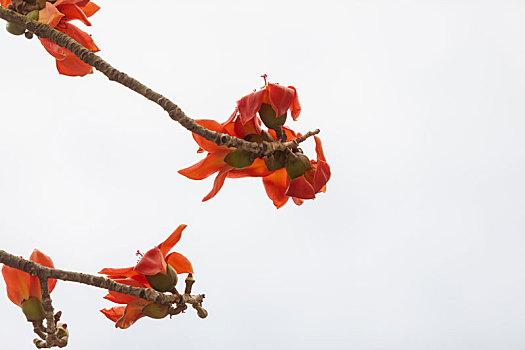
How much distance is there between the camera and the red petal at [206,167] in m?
0.35

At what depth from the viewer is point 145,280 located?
35 centimetres

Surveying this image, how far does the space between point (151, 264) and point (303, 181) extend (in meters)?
0.10

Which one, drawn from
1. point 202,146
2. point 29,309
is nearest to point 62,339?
point 29,309

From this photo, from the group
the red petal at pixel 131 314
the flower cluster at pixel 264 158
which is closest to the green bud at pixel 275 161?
the flower cluster at pixel 264 158

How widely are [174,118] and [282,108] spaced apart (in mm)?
73

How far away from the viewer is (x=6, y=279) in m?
0.35

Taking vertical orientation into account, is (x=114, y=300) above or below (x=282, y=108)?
below

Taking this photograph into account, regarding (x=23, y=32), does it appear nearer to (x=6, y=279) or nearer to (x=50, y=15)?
(x=50, y=15)

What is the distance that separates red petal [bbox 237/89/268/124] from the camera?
0.33 metres

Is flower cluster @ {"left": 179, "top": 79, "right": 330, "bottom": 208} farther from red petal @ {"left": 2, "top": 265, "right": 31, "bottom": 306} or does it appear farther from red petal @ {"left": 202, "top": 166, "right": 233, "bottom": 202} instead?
red petal @ {"left": 2, "top": 265, "right": 31, "bottom": 306}

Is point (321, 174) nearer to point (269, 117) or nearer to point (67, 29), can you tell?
point (269, 117)

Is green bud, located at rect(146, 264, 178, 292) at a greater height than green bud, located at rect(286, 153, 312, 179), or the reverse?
green bud, located at rect(286, 153, 312, 179)

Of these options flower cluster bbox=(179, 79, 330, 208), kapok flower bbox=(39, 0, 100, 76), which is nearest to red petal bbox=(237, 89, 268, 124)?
flower cluster bbox=(179, 79, 330, 208)

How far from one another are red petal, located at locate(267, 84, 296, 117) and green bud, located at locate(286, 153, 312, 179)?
0.03m
